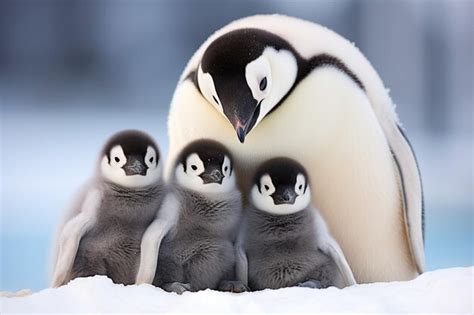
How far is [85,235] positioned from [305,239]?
363 mm

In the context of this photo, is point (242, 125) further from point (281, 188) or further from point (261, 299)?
point (261, 299)

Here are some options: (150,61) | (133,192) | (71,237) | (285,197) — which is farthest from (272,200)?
(150,61)

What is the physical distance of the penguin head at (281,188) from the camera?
1.52m

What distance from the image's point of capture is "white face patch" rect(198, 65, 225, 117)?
5.05ft

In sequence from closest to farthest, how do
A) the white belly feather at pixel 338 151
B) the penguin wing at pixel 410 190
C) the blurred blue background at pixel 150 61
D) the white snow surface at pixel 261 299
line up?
the white snow surface at pixel 261 299 < the white belly feather at pixel 338 151 < the penguin wing at pixel 410 190 < the blurred blue background at pixel 150 61

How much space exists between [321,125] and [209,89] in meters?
0.22

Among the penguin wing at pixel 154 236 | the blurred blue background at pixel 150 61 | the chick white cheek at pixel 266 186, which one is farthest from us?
the blurred blue background at pixel 150 61

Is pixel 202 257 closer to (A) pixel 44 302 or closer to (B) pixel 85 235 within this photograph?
(B) pixel 85 235

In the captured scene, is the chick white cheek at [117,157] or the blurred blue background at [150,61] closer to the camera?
the chick white cheek at [117,157]

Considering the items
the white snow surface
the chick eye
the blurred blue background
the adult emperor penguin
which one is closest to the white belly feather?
the adult emperor penguin

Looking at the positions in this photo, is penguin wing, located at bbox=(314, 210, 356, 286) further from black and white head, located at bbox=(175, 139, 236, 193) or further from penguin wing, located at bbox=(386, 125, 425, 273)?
penguin wing, located at bbox=(386, 125, 425, 273)

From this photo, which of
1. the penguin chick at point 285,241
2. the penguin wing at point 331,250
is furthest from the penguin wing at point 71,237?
the penguin wing at point 331,250

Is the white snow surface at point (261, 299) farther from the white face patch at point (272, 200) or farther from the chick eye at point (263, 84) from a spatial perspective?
the chick eye at point (263, 84)

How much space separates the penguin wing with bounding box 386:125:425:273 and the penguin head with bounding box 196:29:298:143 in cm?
30
